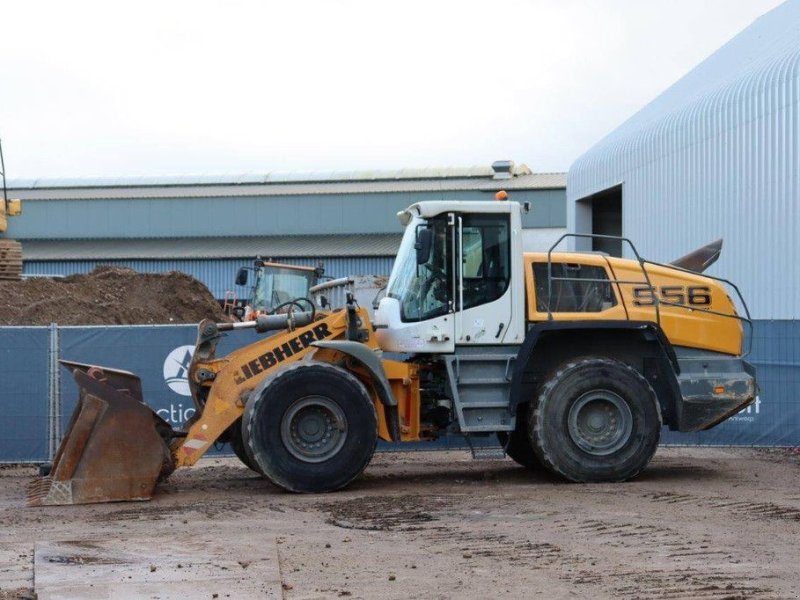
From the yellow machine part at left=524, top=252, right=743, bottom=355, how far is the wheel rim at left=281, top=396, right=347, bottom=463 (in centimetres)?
231

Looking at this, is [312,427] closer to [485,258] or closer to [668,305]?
[485,258]

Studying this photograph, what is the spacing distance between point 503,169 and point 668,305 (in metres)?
38.1

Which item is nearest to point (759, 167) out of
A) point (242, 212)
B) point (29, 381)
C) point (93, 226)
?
point (29, 381)

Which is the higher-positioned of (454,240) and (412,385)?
(454,240)

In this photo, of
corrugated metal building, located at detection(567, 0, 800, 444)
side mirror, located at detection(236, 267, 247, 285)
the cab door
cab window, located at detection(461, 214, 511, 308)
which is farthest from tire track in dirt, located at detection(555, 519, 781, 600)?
side mirror, located at detection(236, 267, 247, 285)

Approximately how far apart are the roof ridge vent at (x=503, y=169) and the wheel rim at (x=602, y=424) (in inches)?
1445

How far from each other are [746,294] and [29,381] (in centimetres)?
1274

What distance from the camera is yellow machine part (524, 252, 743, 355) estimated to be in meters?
Answer: 12.8

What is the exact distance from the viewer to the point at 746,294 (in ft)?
71.8

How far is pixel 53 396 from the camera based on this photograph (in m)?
15.3

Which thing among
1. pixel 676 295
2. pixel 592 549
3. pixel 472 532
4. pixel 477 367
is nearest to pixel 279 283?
pixel 477 367

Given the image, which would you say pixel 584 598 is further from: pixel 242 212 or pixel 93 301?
pixel 242 212

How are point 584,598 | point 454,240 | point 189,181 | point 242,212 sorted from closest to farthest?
1. point 584,598
2. point 454,240
3. point 242,212
4. point 189,181

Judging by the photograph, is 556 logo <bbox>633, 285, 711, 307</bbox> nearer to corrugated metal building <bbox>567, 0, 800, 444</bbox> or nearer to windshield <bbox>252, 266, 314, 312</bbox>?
corrugated metal building <bbox>567, 0, 800, 444</bbox>
